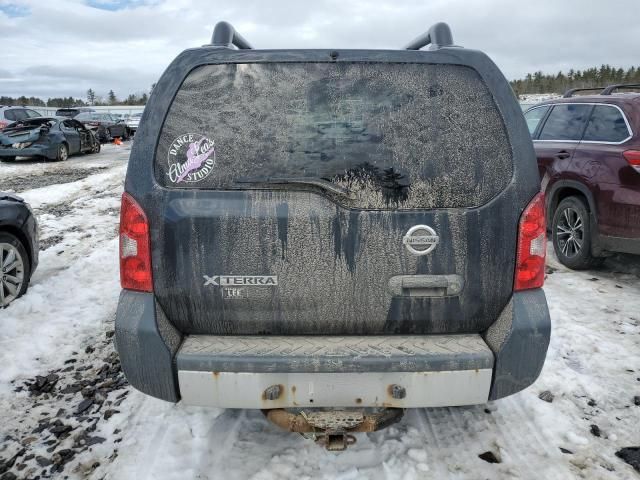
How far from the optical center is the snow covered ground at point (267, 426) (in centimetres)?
262

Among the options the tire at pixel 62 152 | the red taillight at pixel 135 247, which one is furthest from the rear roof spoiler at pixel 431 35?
the tire at pixel 62 152

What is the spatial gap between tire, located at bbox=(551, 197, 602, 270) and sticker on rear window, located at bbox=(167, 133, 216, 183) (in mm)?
4888

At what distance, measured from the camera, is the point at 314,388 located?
2219 mm

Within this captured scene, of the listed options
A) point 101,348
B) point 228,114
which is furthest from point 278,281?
point 101,348

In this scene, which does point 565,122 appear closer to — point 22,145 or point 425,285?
point 425,285

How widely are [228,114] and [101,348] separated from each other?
8.82 feet

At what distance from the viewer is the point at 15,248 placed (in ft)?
15.8

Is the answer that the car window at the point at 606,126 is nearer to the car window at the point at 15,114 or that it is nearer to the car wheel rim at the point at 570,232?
the car wheel rim at the point at 570,232

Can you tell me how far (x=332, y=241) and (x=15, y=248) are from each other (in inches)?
157

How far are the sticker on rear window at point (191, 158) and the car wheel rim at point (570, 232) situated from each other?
4.96m

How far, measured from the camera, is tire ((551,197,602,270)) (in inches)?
225

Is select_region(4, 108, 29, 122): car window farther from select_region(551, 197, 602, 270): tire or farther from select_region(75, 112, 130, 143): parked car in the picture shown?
select_region(551, 197, 602, 270): tire

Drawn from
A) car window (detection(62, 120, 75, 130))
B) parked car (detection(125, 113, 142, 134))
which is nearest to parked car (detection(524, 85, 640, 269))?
car window (detection(62, 120, 75, 130))

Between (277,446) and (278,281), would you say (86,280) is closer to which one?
(277,446)
